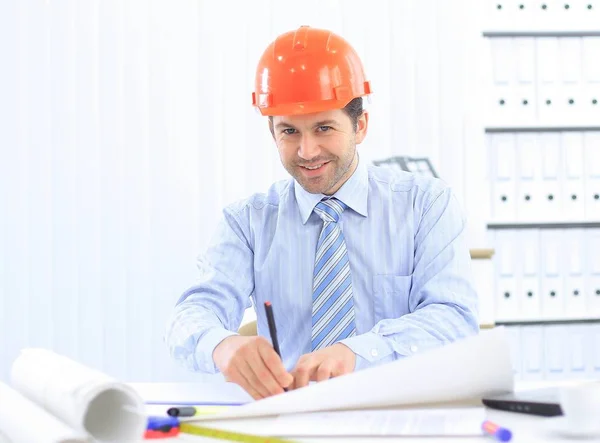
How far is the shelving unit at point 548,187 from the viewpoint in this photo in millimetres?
3324

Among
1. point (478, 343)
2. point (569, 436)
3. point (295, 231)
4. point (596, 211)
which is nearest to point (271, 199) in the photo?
point (295, 231)

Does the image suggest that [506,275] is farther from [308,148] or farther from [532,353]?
[308,148]

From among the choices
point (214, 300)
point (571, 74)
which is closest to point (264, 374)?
point (214, 300)

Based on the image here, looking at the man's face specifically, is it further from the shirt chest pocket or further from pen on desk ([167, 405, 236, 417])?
pen on desk ([167, 405, 236, 417])

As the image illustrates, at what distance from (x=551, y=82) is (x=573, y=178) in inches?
14.1

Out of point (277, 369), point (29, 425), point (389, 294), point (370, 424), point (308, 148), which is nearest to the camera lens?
point (29, 425)

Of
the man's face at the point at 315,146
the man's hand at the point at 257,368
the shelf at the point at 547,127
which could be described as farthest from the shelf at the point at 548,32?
the man's hand at the point at 257,368

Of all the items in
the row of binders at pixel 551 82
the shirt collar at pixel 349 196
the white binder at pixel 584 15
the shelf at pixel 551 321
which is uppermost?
the white binder at pixel 584 15

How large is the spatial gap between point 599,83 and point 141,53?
1.72m

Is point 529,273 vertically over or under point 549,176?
under

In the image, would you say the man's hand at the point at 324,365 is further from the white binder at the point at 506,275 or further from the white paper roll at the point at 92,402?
the white binder at the point at 506,275

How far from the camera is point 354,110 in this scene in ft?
6.28

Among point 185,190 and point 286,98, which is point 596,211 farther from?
point 286,98

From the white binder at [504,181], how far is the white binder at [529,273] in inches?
3.5
